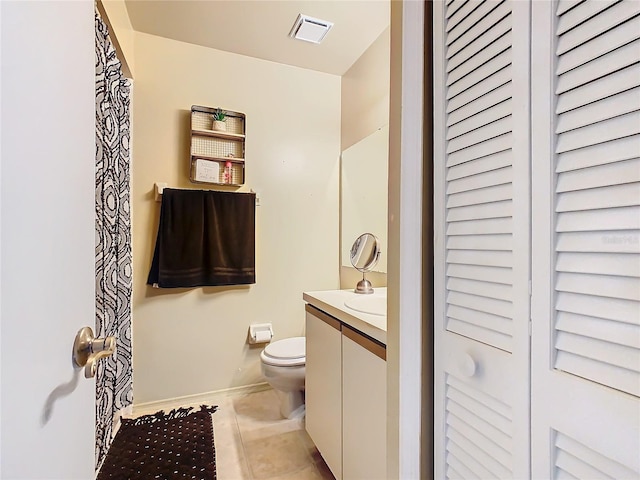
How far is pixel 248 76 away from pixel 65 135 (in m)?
2.14

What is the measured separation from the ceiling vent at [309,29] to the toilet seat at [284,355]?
6.65ft

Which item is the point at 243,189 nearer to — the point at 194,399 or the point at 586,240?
the point at 194,399

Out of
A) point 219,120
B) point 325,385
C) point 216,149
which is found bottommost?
point 325,385

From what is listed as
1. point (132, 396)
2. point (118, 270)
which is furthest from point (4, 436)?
point (132, 396)

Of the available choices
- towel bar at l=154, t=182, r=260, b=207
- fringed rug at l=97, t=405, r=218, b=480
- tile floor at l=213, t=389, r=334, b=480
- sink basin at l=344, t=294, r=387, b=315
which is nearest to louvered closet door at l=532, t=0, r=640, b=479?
sink basin at l=344, t=294, r=387, b=315

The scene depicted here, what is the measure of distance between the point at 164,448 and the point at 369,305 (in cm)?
135

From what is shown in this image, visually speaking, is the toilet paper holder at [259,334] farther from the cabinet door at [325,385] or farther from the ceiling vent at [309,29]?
the ceiling vent at [309,29]

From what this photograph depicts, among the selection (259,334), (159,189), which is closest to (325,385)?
(259,334)

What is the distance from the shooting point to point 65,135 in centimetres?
61

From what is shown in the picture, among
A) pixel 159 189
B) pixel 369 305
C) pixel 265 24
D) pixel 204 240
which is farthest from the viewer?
pixel 204 240

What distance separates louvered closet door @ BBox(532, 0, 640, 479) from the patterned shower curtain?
1701mm

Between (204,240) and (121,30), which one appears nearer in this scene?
(121,30)

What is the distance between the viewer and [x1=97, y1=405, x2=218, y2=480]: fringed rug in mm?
1588

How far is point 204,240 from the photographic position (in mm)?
2326
